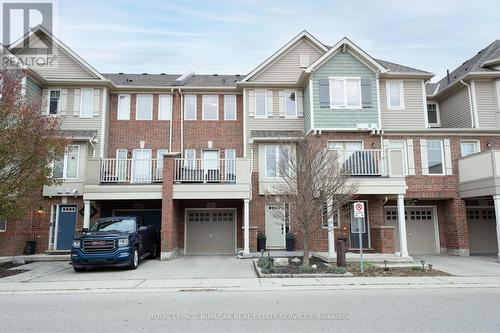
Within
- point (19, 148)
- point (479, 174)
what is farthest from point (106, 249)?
point (479, 174)

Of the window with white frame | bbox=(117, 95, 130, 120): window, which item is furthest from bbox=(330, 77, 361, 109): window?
the window with white frame

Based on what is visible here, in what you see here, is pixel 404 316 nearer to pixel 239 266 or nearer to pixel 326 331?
pixel 326 331

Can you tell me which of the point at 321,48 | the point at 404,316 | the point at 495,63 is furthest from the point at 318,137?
the point at 404,316

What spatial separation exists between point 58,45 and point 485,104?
22247 mm

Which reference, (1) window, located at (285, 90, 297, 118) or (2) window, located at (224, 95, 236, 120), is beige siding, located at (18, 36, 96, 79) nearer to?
(2) window, located at (224, 95, 236, 120)

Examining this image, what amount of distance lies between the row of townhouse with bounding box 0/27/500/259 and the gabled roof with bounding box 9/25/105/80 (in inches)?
2.9

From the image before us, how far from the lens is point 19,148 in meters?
13.0

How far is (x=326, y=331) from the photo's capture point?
20.5 ft

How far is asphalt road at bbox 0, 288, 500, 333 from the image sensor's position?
21.4ft

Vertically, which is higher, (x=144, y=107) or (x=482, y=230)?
(x=144, y=107)

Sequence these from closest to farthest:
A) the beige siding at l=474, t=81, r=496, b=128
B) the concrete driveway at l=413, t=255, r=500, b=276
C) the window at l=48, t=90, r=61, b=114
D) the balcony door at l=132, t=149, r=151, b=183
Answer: the concrete driveway at l=413, t=255, r=500, b=276 → the balcony door at l=132, t=149, r=151, b=183 → the beige siding at l=474, t=81, r=496, b=128 → the window at l=48, t=90, r=61, b=114

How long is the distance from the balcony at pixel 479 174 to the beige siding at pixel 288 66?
9233mm

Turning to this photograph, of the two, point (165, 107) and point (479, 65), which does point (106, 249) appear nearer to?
point (165, 107)

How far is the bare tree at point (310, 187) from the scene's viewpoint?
43.0 ft
